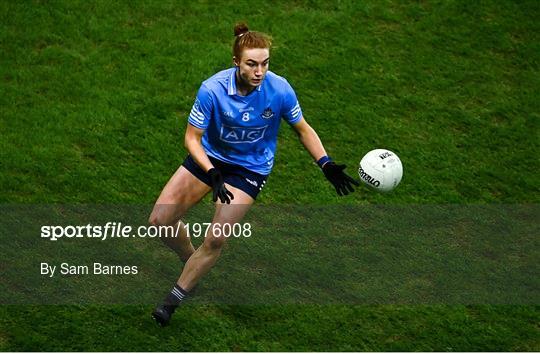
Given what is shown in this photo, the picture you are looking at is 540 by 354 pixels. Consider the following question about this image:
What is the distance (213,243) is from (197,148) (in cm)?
87

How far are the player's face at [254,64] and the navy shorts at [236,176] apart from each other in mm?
885

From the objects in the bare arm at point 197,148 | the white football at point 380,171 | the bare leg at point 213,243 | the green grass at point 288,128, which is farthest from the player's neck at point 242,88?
the green grass at point 288,128

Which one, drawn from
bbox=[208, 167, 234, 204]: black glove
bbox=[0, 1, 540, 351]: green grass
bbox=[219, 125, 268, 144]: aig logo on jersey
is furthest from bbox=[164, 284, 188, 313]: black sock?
bbox=[219, 125, 268, 144]: aig logo on jersey

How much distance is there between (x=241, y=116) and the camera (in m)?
8.73

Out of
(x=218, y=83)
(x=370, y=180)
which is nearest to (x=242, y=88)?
(x=218, y=83)

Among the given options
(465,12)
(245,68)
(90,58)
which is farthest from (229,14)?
(245,68)

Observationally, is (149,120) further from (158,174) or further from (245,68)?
(245,68)

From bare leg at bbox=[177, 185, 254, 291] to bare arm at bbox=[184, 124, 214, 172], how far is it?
1.46 feet

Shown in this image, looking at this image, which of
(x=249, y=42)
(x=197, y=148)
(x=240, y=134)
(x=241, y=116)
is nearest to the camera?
(x=249, y=42)

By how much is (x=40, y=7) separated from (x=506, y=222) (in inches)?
276

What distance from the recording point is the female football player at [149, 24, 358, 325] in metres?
8.51

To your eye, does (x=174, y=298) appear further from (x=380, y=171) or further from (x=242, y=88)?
(x=380, y=171)

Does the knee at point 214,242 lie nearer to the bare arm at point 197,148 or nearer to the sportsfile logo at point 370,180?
the bare arm at point 197,148

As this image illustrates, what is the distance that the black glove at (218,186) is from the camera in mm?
8414
